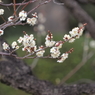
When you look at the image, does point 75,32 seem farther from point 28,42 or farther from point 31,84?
point 31,84

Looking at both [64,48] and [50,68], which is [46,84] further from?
[64,48]

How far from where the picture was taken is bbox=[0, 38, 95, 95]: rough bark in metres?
1.81

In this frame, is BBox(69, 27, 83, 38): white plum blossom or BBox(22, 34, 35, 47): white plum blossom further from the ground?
BBox(69, 27, 83, 38): white plum blossom

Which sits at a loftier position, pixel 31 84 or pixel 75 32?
pixel 75 32

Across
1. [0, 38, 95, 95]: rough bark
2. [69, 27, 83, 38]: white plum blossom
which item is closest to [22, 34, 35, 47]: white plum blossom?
[69, 27, 83, 38]: white plum blossom

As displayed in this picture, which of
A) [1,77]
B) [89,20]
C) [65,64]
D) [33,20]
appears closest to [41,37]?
[65,64]

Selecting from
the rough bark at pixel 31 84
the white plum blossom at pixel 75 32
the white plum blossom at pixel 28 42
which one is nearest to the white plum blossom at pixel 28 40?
the white plum blossom at pixel 28 42

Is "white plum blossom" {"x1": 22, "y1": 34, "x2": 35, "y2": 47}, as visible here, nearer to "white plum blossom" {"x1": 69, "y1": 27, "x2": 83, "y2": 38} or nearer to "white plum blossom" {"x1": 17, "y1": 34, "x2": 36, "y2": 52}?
"white plum blossom" {"x1": 17, "y1": 34, "x2": 36, "y2": 52}

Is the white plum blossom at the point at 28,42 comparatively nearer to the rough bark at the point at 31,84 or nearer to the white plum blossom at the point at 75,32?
the white plum blossom at the point at 75,32

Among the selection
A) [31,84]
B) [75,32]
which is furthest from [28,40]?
[31,84]

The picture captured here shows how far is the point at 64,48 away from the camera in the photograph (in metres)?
3.88

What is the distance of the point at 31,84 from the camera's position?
1882mm

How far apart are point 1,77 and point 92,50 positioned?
7.38ft

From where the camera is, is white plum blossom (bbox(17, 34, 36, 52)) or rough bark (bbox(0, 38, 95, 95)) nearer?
white plum blossom (bbox(17, 34, 36, 52))
